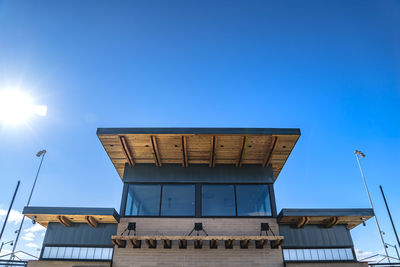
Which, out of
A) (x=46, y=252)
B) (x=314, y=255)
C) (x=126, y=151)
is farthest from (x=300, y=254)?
(x=46, y=252)

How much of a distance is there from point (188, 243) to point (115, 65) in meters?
9.34

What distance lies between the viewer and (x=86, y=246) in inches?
362

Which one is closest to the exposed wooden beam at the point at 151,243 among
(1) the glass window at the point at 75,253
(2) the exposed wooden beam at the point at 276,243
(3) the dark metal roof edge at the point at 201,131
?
(1) the glass window at the point at 75,253

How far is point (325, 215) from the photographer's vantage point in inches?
344

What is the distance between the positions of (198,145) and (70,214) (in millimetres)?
4835

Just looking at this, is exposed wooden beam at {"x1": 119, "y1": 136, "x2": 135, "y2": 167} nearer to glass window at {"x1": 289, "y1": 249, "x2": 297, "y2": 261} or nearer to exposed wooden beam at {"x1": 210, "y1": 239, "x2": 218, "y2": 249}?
exposed wooden beam at {"x1": 210, "y1": 239, "x2": 218, "y2": 249}

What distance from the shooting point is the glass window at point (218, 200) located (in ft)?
31.4

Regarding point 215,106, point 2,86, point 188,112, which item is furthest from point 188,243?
point 2,86

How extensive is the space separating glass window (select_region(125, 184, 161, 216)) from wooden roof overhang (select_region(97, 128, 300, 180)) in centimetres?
94

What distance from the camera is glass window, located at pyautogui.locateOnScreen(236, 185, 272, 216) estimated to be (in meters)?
9.59

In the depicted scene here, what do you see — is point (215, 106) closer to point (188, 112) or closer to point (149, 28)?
point (188, 112)

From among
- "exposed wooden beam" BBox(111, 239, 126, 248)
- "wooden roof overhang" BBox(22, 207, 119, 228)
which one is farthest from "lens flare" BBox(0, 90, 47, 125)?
"exposed wooden beam" BBox(111, 239, 126, 248)

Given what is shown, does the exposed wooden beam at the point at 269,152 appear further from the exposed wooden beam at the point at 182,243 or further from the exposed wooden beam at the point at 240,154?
the exposed wooden beam at the point at 182,243

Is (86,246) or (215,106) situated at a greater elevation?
(215,106)
